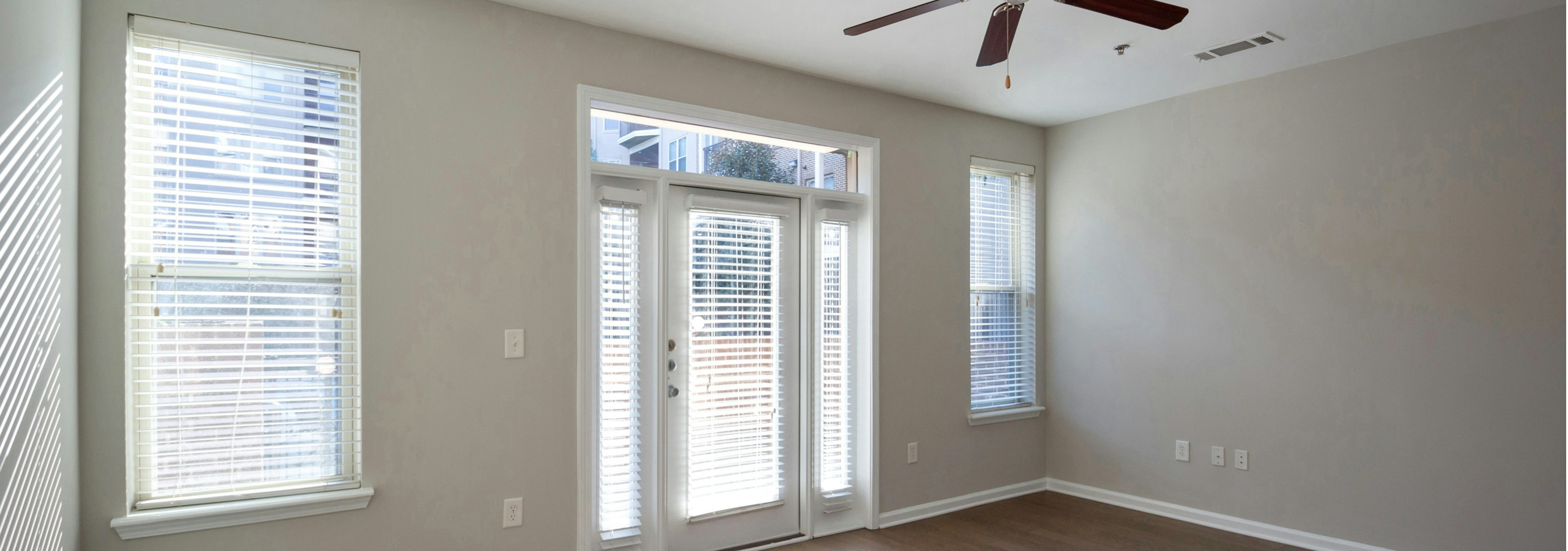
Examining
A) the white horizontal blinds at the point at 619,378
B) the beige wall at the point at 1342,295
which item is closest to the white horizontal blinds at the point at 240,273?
the white horizontal blinds at the point at 619,378

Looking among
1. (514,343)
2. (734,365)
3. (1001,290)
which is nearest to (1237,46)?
(1001,290)

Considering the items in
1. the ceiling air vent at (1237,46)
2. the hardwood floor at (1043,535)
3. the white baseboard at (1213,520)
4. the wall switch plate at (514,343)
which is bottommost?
the hardwood floor at (1043,535)

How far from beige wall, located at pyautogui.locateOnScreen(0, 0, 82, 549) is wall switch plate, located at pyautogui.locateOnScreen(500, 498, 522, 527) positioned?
1.24 m

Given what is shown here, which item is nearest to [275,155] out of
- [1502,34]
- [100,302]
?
[100,302]

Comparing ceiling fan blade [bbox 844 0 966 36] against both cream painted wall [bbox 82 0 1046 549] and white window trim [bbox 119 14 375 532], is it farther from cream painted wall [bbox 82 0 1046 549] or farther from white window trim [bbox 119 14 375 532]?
white window trim [bbox 119 14 375 532]

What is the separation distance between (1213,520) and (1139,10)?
3.12 metres

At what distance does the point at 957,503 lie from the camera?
4.53 meters

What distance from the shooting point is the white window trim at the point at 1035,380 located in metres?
4.68

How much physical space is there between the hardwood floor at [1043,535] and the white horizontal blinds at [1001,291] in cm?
69

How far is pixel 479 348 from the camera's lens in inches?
117

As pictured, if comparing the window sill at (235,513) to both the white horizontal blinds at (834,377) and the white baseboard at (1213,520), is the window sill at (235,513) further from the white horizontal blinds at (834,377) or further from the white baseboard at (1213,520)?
the white baseboard at (1213,520)

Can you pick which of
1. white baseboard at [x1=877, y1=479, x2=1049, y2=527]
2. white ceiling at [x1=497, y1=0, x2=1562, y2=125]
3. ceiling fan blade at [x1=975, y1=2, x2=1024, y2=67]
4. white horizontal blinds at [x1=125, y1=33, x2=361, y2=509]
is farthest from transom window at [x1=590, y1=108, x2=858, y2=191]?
white baseboard at [x1=877, y1=479, x2=1049, y2=527]

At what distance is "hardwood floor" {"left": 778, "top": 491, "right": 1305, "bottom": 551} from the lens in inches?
151

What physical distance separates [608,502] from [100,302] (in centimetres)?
187
